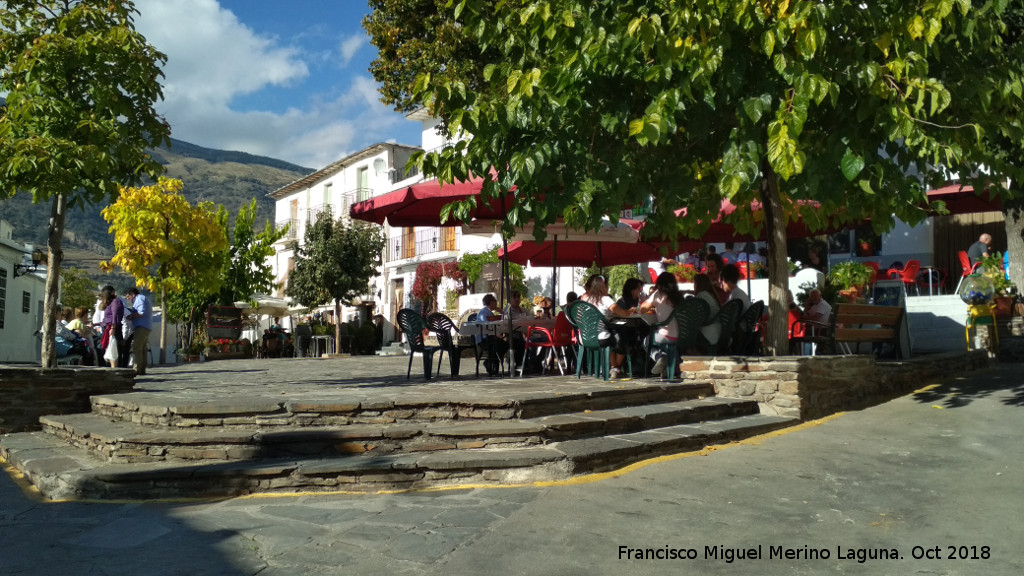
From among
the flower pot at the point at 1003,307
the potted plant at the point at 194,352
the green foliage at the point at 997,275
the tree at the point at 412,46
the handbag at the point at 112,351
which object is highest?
the tree at the point at 412,46

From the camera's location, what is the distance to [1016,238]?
13273 millimetres

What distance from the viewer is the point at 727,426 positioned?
7098mm

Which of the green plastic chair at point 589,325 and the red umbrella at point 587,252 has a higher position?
the red umbrella at point 587,252

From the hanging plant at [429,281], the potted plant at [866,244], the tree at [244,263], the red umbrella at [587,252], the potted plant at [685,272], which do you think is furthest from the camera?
the tree at [244,263]

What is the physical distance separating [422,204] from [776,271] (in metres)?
3.91

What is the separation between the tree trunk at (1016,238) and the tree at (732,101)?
615 centimetres

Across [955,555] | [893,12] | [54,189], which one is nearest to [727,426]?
[955,555]

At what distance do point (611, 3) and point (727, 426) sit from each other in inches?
155

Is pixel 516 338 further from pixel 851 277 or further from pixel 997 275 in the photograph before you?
pixel 997 275

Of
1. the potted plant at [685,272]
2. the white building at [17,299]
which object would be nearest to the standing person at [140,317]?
the potted plant at [685,272]

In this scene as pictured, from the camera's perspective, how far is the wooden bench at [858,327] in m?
9.35

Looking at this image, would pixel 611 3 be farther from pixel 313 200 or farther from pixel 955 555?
pixel 313 200

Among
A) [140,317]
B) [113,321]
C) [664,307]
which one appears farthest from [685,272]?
[113,321]

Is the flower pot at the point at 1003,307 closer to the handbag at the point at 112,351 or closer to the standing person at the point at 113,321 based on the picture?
the standing person at the point at 113,321
